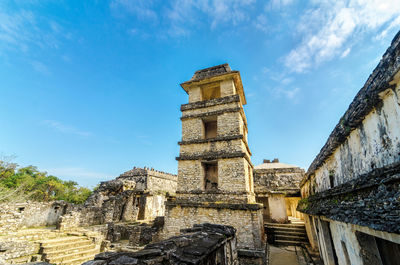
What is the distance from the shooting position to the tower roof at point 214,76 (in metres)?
11.4

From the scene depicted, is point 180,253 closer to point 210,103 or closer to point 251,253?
point 251,253

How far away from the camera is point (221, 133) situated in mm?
10406

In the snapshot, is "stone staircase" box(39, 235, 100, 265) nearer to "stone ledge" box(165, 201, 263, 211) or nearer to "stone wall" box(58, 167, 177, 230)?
"stone wall" box(58, 167, 177, 230)

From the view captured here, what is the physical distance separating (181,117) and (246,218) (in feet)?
23.3

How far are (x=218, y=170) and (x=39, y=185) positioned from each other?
3633 cm

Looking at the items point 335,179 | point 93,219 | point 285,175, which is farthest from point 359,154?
point 93,219

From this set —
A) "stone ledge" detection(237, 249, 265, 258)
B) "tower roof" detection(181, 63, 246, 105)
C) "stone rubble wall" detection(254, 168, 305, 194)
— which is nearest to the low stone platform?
"stone ledge" detection(237, 249, 265, 258)

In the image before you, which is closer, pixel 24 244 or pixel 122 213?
pixel 24 244

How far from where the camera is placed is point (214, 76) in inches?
456

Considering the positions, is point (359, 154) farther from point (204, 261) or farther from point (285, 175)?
point (285, 175)

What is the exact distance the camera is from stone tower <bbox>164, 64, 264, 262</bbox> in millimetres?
8359

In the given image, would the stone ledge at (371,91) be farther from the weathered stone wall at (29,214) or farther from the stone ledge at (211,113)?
the weathered stone wall at (29,214)

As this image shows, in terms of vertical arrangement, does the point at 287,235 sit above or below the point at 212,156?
below

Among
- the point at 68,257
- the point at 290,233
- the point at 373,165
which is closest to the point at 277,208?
the point at 290,233
